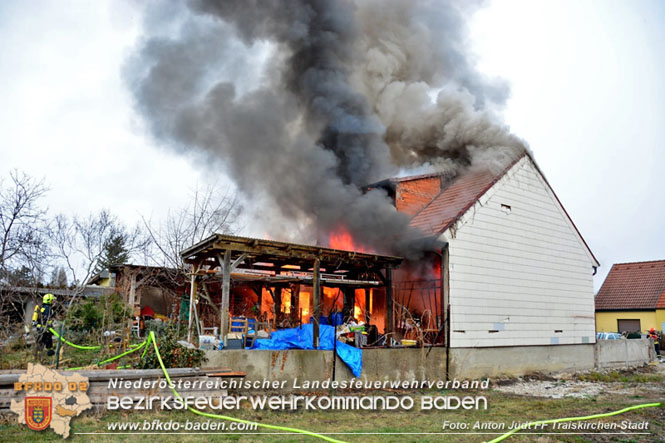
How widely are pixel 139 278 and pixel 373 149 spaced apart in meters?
12.3

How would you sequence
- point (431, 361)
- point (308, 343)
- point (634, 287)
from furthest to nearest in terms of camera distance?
point (634, 287)
point (431, 361)
point (308, 343)

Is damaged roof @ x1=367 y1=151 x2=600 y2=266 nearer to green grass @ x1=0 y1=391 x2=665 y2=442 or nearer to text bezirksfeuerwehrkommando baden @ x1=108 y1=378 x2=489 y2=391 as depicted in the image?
text bezirksfeuerwehrkommando baden @ x1=108 y1=378 x2=489 y2=391

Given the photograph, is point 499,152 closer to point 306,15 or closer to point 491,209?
point 491,209

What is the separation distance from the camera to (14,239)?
46.9ft

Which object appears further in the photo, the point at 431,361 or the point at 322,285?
the point at 322,285

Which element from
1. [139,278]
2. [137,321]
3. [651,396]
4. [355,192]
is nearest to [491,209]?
[355,192]

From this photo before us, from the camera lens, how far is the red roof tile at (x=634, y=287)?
28.8 meters

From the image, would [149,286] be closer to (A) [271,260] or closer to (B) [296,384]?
(A) [271,260]

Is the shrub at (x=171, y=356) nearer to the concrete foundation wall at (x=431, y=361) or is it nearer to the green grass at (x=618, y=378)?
the concrete foundation wall at (x=431, y=361)

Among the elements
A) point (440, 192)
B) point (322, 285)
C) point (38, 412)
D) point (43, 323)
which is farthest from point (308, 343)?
point (440, 192)

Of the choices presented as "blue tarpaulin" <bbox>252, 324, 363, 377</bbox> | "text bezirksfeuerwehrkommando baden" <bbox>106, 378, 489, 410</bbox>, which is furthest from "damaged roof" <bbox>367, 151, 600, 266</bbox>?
"text bezirksfeuerwehrkommando baden" <bbox>106, 378, 489, 410</bbox>

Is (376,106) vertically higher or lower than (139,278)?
higher

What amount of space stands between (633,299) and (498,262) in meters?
19.7

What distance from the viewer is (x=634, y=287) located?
1200 inches
